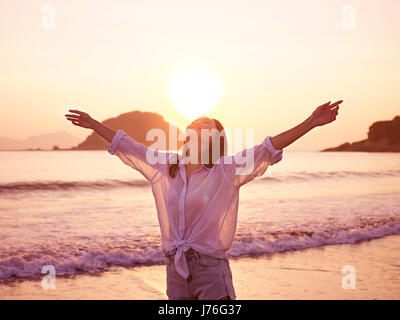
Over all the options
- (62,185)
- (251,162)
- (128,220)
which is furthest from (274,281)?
(62,185)

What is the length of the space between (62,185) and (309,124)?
27146 millimetres

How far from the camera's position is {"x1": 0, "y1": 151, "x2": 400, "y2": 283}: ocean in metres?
11.0

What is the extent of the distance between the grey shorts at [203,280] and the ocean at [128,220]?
6.89 meters

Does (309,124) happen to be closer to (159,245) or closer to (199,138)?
(199,138)

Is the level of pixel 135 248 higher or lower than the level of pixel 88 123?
lower

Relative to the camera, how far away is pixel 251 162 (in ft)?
10.0

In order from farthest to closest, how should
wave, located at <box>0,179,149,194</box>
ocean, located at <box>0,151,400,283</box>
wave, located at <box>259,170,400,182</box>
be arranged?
wave, located at <box>259,170,400,182</box> → wave, located at <box>0,179,149,194</box> → ocean, located at <box>0,151,400,283</box>

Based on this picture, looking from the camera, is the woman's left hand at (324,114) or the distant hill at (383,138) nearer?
the woman's left hand at (324,114)

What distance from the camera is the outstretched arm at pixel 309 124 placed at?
2996mm

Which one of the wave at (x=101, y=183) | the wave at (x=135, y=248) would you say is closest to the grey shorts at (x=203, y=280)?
the wave at (x=135, y=248)

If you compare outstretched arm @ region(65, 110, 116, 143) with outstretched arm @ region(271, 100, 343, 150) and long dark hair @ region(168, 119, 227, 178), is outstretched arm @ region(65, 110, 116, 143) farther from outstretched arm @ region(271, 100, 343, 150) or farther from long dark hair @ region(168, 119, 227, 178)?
outstretched arm @ region(271, 100, 343, 150)

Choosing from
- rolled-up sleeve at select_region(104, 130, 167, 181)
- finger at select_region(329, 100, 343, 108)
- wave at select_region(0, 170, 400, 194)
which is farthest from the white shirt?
wave at select_region(0, 170, 400, 194)

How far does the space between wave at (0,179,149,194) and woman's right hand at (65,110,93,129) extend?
78.9ft

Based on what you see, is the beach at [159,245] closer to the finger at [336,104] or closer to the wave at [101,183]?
the wave at [101,183]
